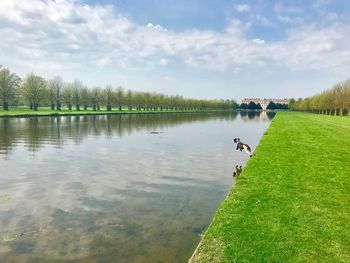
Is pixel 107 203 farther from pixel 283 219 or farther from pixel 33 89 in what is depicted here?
pixel 33 89

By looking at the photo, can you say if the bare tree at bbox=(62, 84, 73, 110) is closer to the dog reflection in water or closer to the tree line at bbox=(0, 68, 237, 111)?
the tree line at bbox=(0, 68, 237, 111)

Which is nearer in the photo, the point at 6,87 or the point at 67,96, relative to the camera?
the point at 6,87

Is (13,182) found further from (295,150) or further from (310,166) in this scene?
(295,150)

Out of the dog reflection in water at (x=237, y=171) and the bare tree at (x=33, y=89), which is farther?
the bare tree at (x=33, y=89)

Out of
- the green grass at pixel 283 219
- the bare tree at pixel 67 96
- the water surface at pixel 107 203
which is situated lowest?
the water surface at pixel 107 203

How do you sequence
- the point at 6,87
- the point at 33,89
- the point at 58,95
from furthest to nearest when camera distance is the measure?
the point at 58,95
the point at 33,89
the point at 6,87

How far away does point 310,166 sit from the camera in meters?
16.5

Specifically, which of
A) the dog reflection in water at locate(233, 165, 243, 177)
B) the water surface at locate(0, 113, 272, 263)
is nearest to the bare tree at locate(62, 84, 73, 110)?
the water surface at locate(0, 113, 272, 263)

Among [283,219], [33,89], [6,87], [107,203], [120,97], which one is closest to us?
[283,219]

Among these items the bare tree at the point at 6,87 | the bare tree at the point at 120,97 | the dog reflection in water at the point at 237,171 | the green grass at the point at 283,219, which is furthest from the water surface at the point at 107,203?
the bare tree at the point at 120,97

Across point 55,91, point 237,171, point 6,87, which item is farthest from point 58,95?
point 237,171

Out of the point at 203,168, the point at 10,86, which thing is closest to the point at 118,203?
the point at 203,168

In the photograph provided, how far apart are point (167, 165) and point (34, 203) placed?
8.94m

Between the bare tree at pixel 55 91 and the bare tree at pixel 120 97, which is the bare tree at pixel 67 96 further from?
the bare tree at pixel 120 97
